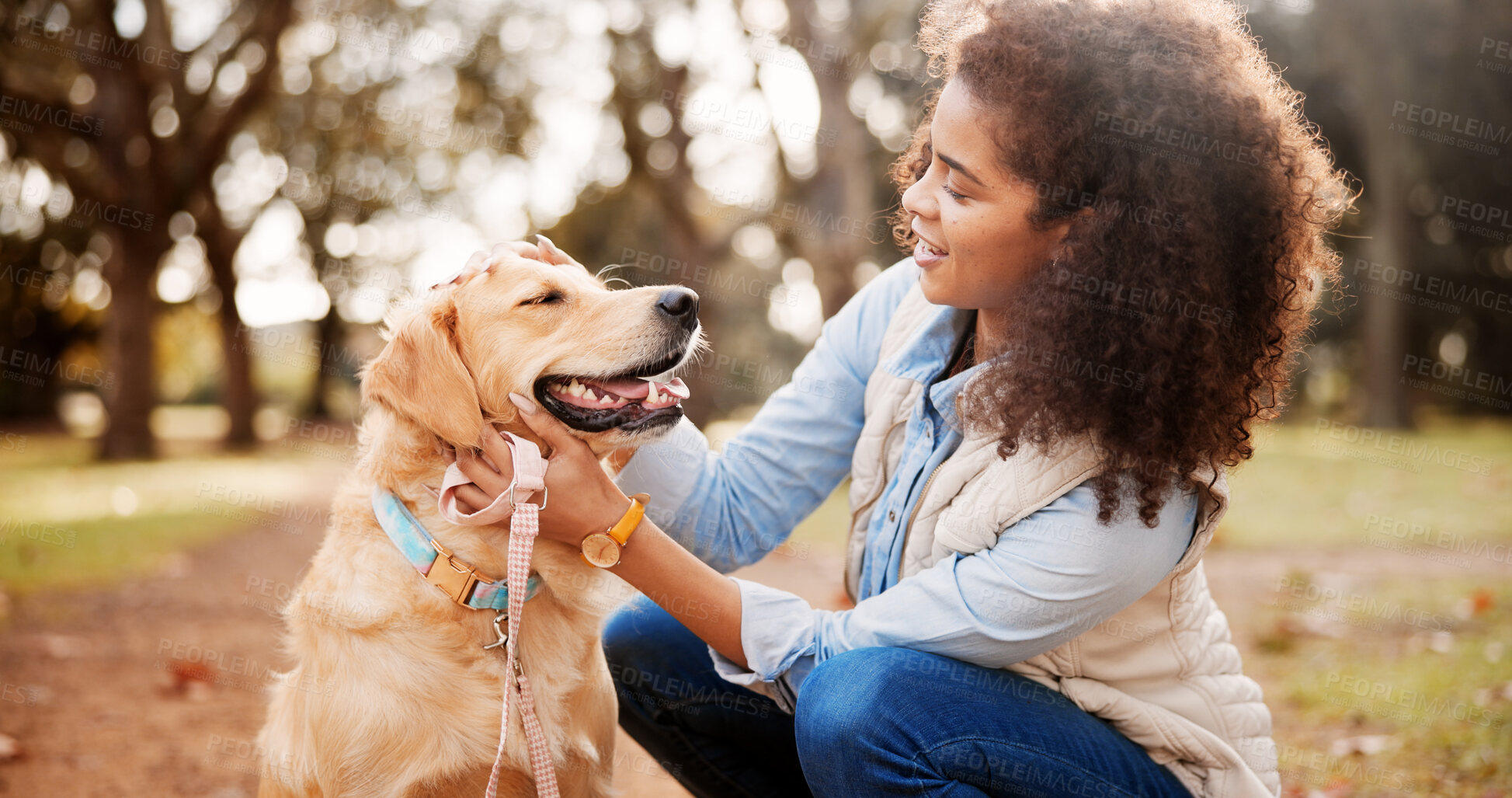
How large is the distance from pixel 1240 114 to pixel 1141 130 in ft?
0.64

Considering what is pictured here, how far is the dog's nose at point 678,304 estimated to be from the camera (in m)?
2.33

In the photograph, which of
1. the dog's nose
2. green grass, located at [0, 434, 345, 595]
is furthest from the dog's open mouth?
green grass, located at [0, 434, 345, 595]

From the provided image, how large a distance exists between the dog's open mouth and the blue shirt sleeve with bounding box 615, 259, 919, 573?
307 mm

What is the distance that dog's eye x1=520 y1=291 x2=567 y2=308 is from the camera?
234 centimetres

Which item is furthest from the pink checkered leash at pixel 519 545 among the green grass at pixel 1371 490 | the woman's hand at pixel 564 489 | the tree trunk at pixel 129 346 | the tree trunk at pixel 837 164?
the tree trunk at pixel 129 346

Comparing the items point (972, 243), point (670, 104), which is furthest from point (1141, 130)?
point (670, 104)

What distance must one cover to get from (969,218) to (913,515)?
2.37 ft

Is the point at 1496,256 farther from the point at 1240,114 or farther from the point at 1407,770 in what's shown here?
the point at 1240,114

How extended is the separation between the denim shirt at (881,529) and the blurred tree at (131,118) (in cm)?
1166

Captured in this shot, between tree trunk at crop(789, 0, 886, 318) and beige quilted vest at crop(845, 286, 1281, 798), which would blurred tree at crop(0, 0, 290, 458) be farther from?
beige quilted vest at crop(845, 286, 1281, 798)

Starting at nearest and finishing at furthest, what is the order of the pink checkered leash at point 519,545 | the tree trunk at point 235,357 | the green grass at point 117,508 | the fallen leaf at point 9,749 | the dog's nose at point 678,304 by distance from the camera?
the pink checkered leash at point 519,545 → the dog's nose at point 678,304 → the fallen leaf at point 9,749 → the green grass at point 117,508 → the tree trunk at point 235,357

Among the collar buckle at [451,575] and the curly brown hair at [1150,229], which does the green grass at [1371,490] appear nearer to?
the curly brown hair at [1150,229]

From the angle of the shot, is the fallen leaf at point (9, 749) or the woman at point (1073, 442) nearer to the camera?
the woman at point (1073, 442)

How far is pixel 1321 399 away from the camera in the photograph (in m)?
23.3
